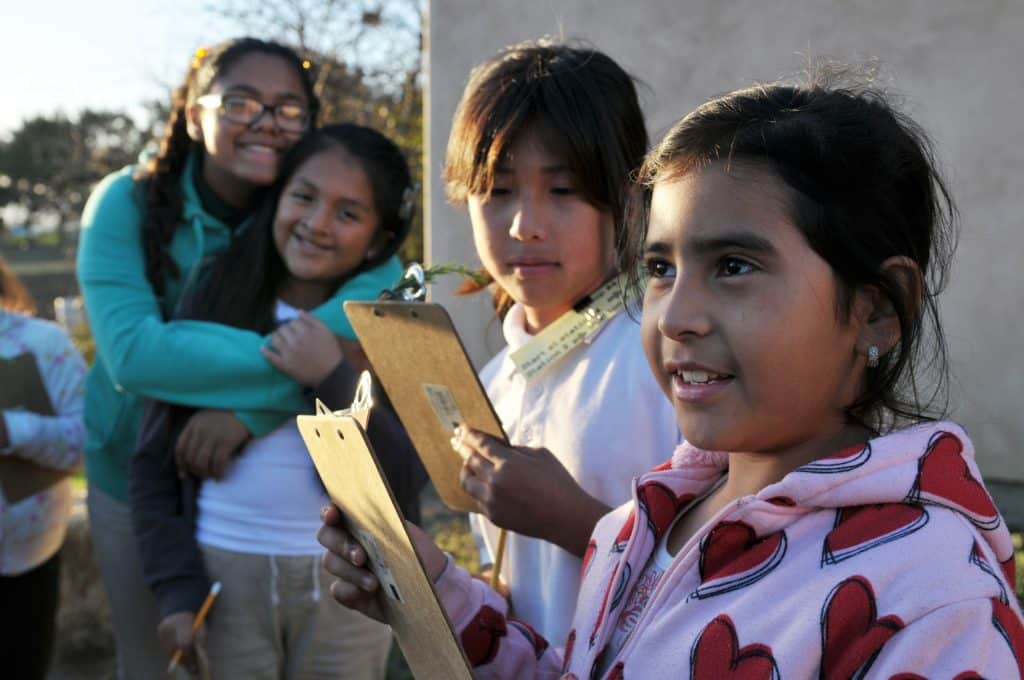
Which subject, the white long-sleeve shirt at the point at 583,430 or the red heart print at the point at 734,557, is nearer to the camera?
the red heart print at the point at 734,557

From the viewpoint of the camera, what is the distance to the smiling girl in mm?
2451

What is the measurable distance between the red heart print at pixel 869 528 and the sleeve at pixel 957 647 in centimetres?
10

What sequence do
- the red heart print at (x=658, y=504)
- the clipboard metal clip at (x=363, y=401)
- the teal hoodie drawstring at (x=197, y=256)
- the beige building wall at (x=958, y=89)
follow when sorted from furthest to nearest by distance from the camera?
the beige building wall at (x=958, y=89) < the teal hoodie drawstring at (x=197, y=256) < the red heart print at (x=658, y=504) < the clipboard metal clip at (x=363, y=401)

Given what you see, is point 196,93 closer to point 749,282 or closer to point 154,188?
point 154,188

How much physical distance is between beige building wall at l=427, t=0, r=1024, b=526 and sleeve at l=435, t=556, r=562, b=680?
3.35 m

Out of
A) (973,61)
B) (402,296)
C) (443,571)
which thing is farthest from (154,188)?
(973,61)

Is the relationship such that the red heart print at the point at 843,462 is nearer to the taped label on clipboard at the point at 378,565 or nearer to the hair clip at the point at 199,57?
the taped label on clipboard at the point at 378,565

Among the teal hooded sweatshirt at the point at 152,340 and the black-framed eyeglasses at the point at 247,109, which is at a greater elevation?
the black-framed eyeglasses at the point at 247,109

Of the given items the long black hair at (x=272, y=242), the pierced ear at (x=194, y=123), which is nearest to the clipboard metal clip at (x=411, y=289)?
the long black hair at (x=272, y=242)

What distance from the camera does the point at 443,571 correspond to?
164cm

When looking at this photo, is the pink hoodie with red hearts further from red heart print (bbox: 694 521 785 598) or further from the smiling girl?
the smiling girl

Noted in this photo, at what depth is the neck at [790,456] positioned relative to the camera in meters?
1.33

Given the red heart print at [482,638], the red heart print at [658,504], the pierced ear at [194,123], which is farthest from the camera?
the pierced ear at [194,123]

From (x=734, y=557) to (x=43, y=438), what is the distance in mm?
2623
